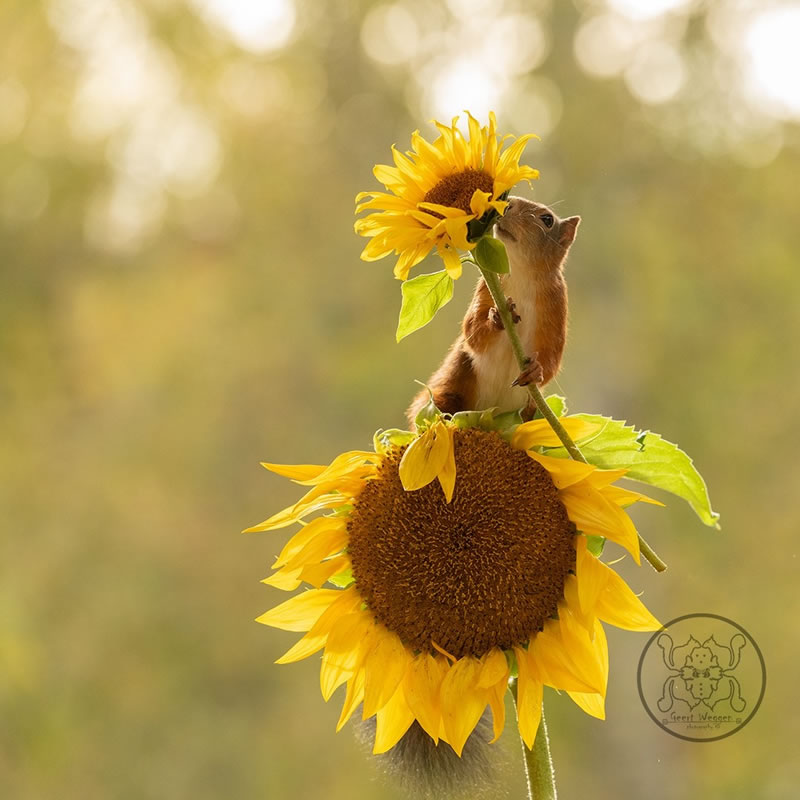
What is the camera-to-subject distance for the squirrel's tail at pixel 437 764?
2.44ft

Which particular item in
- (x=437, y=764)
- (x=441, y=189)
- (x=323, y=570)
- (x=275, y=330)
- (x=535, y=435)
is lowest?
(x=437, y=764)

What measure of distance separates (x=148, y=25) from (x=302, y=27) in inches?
20.7

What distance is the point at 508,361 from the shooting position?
0.72 metres

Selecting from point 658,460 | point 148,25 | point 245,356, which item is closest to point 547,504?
point 658,460

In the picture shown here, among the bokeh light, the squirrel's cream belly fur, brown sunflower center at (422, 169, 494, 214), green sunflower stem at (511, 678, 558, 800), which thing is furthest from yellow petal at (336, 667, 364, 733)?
the bokeh light

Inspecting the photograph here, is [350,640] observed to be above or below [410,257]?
below

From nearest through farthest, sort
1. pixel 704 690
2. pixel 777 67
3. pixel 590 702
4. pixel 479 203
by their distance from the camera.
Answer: pixel 479 203
pixel 590 702
pixel 704 690
pixel 777 67

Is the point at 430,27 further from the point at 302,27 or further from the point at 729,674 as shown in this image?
the point at 729,674

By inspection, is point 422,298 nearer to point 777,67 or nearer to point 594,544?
point 594,544

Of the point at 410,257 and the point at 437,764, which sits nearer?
the point at 410,257

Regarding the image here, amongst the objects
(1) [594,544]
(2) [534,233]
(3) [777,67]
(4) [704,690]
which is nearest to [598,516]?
(1) [594,544]

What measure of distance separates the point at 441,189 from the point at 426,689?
0.33 meters

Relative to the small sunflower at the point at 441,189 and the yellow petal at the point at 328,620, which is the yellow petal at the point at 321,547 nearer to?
the yellow petal at the point at 328,620

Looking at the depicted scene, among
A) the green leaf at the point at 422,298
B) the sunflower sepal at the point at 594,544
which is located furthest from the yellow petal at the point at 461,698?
the green leaf at the point at 422,298
